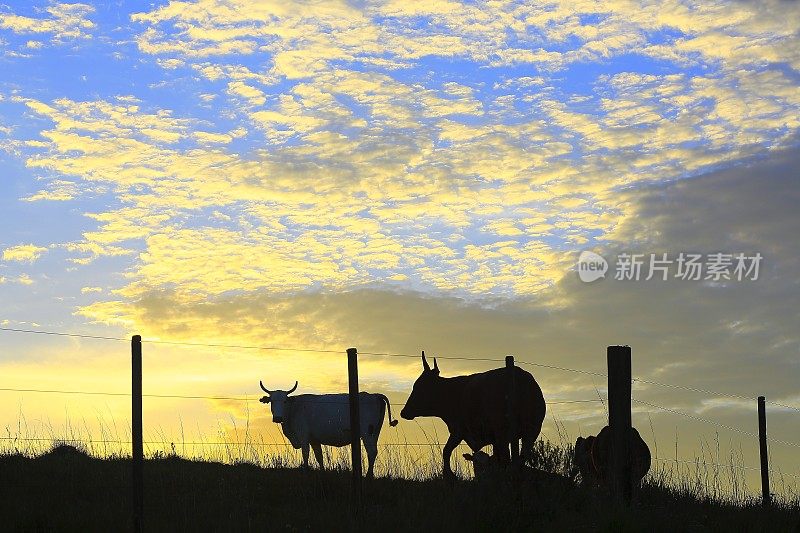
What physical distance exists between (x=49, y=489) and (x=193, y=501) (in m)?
2.84

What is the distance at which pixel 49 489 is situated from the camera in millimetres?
14438

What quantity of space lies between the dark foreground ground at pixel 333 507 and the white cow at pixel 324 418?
6.68 metres

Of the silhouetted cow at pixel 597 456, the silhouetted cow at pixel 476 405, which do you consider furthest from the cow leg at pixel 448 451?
the silhouetted cow at pixel 597 456

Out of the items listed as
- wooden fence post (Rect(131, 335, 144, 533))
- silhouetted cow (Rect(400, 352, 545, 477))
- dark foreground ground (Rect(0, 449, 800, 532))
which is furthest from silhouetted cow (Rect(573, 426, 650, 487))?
wooden fence post (Rect(131, 335, 144, 533))

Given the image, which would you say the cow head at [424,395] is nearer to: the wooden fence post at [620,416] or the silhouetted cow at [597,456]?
the silhouetted cow at [597,456]

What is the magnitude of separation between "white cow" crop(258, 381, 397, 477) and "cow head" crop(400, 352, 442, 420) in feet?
12.2

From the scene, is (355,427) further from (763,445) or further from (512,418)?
(763,445)

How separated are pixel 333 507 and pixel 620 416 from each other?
13.0 feet

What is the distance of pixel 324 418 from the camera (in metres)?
22.7

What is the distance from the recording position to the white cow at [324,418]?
22.7 metres

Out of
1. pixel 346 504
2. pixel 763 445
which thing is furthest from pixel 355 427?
pixel 763 445

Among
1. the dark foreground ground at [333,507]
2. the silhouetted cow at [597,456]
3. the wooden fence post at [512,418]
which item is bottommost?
the dark foreground ground at [333,507]

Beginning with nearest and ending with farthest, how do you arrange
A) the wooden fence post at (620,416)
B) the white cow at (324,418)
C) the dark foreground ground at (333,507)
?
the dark foreground ground at (333,507) → the wooden fence post at (620,416) → the white cow at (324,418)

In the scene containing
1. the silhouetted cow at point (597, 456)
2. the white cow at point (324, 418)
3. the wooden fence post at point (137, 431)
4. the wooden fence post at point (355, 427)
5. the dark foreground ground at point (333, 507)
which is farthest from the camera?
the white cow at point (324, 418)
